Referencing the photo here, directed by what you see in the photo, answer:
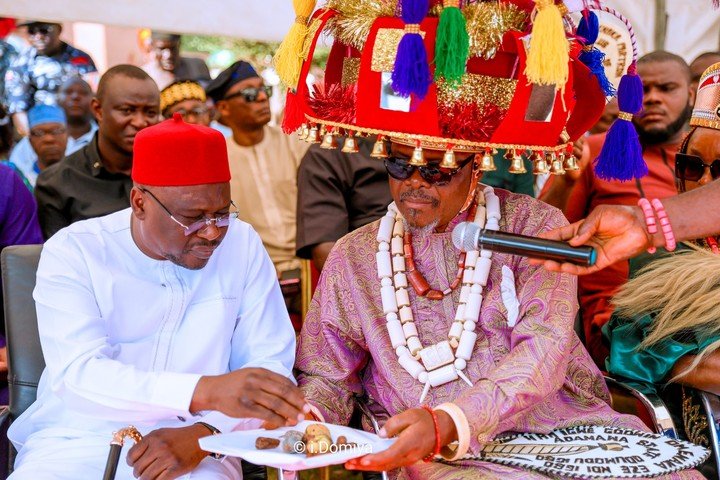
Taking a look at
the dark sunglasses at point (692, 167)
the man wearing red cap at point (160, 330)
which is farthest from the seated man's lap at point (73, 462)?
the dark sunglasses at point (692, 167)

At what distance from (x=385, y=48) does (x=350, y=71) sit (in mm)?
351

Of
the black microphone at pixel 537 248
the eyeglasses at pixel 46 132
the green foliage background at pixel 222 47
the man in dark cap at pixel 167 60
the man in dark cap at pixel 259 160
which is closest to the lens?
the black microphone at pixel 537 248

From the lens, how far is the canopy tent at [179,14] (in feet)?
15.5

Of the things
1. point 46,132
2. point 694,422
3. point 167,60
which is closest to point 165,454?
point 694,422

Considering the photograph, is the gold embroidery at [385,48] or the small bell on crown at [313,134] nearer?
the gold embroidery at [385,48]

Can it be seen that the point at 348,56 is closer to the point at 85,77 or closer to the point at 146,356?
the point at 146,356

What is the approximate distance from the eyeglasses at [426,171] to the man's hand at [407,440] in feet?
2.96

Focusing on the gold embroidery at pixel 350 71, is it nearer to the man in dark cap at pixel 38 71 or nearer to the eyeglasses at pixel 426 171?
the eyeglasses at pixel 426 171

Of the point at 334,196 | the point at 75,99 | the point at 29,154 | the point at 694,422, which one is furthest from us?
the point at 75,99

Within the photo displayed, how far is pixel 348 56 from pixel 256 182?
2964 millimetres

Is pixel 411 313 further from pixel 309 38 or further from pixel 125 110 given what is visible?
pixel 125 110

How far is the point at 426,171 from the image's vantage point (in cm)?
313

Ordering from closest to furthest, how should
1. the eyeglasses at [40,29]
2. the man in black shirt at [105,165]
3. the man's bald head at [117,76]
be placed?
the man in black shirt at [105,165] < the man's bald head at [117,76] < the eyeglasses at [40,29]

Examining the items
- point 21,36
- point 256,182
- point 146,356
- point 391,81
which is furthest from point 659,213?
point 21,36
